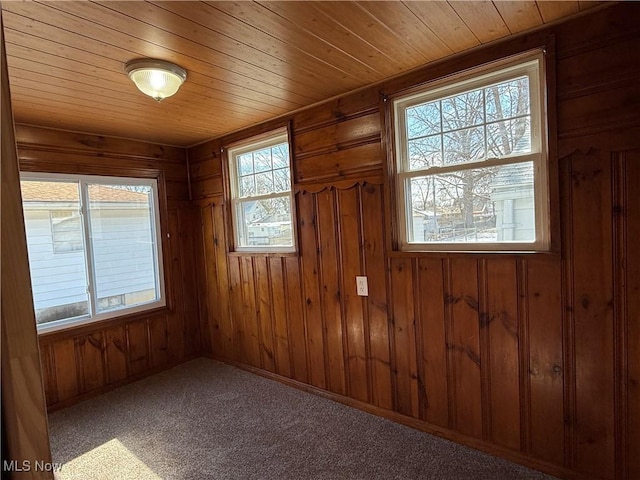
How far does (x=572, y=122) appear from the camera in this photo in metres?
1.83

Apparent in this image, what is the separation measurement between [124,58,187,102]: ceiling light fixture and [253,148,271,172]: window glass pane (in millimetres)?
1265

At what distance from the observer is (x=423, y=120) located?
236cm

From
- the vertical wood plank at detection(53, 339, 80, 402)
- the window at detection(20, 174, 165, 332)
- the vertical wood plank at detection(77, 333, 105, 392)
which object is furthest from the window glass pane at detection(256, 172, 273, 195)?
the vertical wood plank at detection(53, 339, 80, 402)

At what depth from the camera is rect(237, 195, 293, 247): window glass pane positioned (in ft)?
10.5

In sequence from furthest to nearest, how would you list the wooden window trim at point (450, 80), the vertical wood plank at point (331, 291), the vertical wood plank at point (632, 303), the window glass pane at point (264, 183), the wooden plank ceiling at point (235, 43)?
the window glass pane at point (264, 183)
the vertical wood plank at point (331, 291)
the wooden window trim at point (450, 80)
the vertical wood plank at point (632, 303)
the wooden plank ceiling at point (235, 43)

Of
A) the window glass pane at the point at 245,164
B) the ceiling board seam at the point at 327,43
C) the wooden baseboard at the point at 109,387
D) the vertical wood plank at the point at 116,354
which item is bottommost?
the wooden baseboard at the point at 109,387

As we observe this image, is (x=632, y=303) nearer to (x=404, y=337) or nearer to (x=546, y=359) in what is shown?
(x=546, y=359)

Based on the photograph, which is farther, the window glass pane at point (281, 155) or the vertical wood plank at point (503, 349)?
the window glass pane at point (281, 155)

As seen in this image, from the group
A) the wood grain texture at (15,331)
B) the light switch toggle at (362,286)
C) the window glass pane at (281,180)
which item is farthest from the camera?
the window glass pane at (281,180)

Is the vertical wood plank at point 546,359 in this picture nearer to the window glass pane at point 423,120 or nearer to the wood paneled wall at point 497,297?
the wood paneled wall at point 497,297

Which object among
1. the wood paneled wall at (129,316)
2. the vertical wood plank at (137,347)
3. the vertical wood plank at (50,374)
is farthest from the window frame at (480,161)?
the vertical wood plank at (50,374)

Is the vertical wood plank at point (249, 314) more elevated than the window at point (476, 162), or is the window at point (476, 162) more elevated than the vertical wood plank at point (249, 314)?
the window at point (476, 162)

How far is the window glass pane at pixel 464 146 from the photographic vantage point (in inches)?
84.5

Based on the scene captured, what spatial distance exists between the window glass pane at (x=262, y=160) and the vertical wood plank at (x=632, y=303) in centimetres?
251
